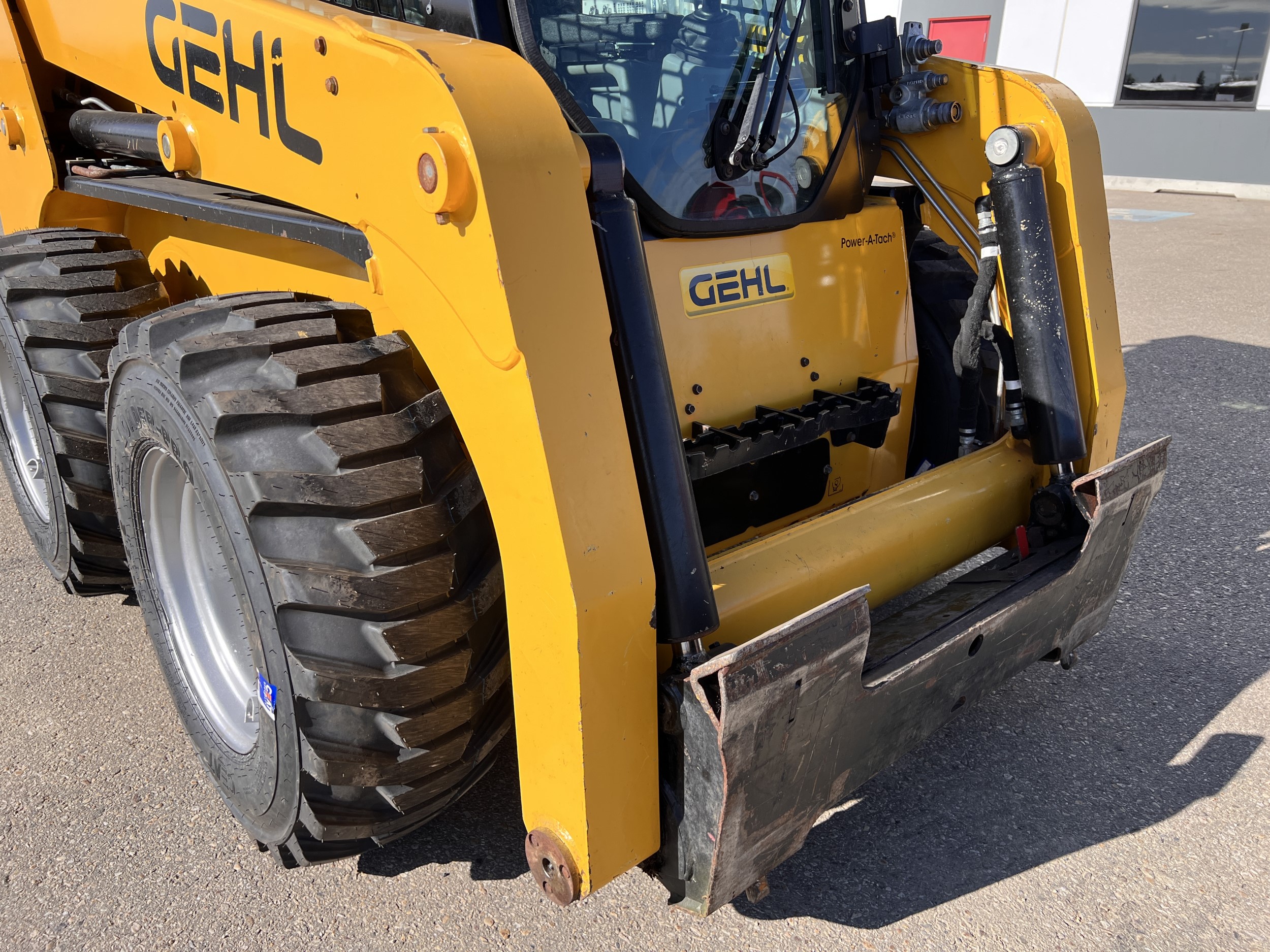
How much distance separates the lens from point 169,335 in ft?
6.36

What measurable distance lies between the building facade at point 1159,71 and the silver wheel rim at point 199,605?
492 inches

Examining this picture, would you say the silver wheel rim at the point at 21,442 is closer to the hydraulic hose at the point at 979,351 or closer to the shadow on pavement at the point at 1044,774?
the shadow on pavement at the point at 1044,774

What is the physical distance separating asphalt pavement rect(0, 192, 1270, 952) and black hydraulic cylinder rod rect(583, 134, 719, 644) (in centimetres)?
85

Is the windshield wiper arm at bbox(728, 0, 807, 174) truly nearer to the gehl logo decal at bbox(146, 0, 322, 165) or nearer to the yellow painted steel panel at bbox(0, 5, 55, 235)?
the gehl logo decal at bbox(146, 0, 322, 165)

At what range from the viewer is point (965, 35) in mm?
14695

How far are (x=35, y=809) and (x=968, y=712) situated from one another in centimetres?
252

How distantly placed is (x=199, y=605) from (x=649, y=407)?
4.85 feet

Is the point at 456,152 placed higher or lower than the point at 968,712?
higher

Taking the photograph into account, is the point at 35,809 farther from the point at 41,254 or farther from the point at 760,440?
the point at 760,440

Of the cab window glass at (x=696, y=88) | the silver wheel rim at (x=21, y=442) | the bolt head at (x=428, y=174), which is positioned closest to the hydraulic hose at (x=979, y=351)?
the cab window glass at (x=696, y=88)

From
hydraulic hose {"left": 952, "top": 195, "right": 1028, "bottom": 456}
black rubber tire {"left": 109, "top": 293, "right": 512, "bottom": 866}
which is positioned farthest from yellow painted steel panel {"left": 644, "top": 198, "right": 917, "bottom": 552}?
black rubber tire {"left": 109, "top": 293, "right": 512, "bottom": 866}

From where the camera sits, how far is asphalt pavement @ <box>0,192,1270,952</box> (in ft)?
6.75

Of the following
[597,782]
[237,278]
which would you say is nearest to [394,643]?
[597,782]

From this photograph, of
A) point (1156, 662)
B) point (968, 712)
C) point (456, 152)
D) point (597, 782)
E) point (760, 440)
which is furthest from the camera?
point (1156, 662)
